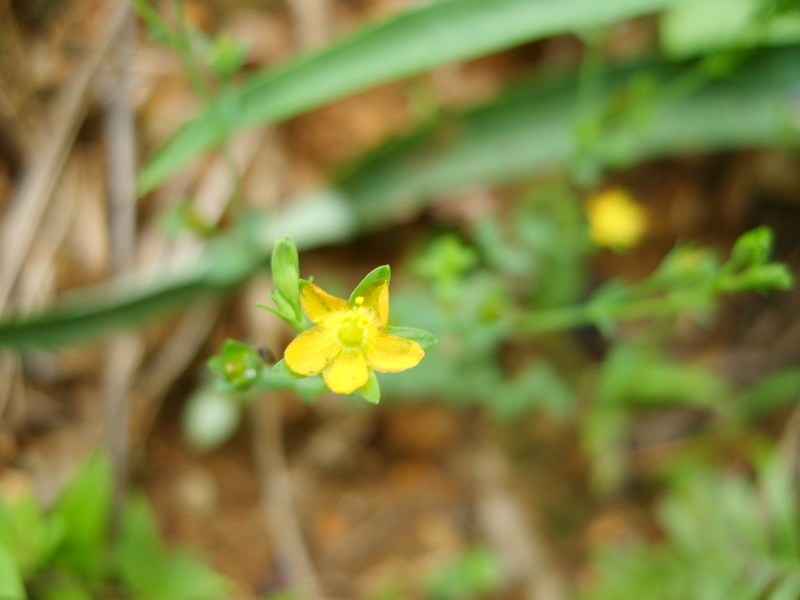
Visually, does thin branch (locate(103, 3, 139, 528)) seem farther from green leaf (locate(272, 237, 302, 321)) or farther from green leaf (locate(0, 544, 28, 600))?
green leaf (locate(272, 237, 302, 321))

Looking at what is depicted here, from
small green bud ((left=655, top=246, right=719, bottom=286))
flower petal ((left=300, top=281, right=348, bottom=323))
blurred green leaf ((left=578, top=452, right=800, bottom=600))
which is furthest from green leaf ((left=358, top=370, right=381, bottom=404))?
blurred green leaf ((left=578, top=452, right=800, bottom=600))

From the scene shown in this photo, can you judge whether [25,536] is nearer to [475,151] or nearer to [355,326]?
[355,326]

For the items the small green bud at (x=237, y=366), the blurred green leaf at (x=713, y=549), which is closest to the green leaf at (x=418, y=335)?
the small green bud at (x=237, y=366)

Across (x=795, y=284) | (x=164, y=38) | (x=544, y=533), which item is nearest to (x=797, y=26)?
(x=795, y=284)

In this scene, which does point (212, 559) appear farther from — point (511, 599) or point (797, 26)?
point (797, 26)

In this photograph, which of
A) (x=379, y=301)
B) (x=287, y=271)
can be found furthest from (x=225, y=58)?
(x=379, y=301)
